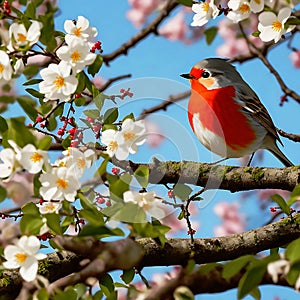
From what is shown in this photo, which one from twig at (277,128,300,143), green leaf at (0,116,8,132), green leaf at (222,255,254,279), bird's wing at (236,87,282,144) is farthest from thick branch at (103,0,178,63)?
green leaf at (222,255,254,279)

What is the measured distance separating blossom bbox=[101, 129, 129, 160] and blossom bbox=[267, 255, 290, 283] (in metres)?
0.71

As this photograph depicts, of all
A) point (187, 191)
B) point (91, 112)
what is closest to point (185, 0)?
point (91, 112)

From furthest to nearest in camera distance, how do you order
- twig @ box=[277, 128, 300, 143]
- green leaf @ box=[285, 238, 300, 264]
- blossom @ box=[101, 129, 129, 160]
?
twig @ box=[277, 128, 300, 143] < blossom @ box=[101, 129, 129, 160] < green leaf @ box=[285, 238, 300, 264]

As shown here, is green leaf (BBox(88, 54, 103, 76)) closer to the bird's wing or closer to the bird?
the bird

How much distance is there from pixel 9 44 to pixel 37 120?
318 mm

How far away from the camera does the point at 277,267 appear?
1.43 metres

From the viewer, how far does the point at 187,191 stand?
2.29m

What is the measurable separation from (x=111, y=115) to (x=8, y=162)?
558 mm

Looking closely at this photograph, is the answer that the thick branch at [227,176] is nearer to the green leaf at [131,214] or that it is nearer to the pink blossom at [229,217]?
the green leaf at [131,214]

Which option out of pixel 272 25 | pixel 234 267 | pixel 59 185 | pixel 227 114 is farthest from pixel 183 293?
pixel 227 114

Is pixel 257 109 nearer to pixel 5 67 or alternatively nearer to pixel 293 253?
pixel 5 67

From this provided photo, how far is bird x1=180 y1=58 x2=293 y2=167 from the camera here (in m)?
3.42

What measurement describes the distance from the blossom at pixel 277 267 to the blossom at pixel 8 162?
0.79 m

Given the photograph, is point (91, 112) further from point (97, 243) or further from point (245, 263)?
point (245, 263)
